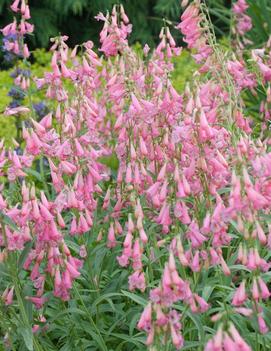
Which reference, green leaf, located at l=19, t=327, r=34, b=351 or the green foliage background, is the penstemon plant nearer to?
green leaf, located at l=19, t=327, r=34, b=351

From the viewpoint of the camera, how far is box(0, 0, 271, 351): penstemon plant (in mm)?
2688

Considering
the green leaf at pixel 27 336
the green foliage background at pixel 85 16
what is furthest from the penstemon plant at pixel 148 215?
the green foliage background at pixel 85 16

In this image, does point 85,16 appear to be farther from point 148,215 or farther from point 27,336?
point 27,336

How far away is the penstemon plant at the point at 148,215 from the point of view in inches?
106

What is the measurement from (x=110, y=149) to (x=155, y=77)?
1121mm

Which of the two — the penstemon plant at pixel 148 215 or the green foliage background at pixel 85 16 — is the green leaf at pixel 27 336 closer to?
the penstemon plant at pixel 148 215

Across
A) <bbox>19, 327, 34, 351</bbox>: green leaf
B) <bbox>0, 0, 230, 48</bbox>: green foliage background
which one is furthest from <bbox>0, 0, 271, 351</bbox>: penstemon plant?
<bbox>0, 0, 230, 48</bbox>: green foliage background

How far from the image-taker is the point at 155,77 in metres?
3.76

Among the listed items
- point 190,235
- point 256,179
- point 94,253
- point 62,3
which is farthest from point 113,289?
point 62,3

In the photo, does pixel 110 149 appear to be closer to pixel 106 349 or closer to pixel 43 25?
pixel 106 349

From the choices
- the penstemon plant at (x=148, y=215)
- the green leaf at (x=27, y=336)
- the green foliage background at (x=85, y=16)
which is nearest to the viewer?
the penstemon plant at (x=148, y=215)

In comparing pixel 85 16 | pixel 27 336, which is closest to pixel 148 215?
pixel 27 336

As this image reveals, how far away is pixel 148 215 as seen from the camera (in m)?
3.81

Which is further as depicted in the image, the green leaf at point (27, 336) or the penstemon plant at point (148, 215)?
the green leaf at point (27, 336)
